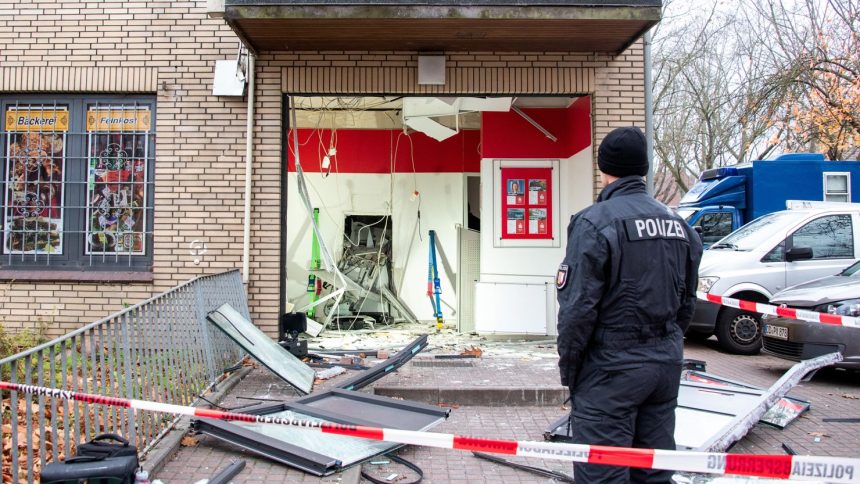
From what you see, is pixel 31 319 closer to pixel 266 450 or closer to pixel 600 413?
pixel 266 450

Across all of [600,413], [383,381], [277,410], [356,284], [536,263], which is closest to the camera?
[600,413]

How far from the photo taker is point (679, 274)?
9.67 ft

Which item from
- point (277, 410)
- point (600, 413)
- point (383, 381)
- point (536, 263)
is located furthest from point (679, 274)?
point (536, 263)

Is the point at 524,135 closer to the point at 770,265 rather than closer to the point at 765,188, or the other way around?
the point at 770,265

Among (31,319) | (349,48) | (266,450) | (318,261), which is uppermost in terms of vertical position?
(349,48)

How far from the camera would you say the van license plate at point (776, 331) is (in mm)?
6840

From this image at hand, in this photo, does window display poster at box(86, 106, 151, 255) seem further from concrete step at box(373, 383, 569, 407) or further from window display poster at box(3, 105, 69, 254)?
concrete step at box(373, 383, 569, 407)

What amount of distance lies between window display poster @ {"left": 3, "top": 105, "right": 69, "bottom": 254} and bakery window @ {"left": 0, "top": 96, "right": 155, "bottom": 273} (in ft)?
0.04

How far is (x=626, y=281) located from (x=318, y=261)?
318 inches

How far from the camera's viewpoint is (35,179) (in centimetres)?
773

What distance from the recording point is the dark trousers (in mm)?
2760

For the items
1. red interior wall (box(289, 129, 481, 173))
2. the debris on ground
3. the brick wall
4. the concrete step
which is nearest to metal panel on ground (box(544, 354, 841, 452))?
the concrete step

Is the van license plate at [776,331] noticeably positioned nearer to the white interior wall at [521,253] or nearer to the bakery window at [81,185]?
the white interior wall at [521,253]

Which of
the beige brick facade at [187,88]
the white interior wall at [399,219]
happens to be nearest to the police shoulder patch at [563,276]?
the beige brick facade at [187,88]
